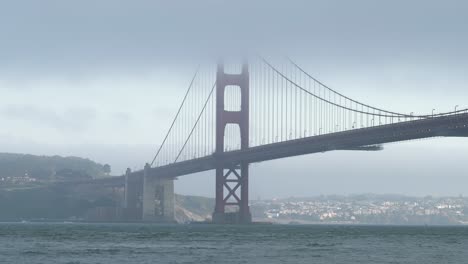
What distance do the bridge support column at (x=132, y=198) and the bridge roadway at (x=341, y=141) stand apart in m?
22.9

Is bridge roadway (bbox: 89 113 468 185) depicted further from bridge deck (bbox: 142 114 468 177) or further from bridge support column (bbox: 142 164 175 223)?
bridge support column (bbox: 142 164 175 223)

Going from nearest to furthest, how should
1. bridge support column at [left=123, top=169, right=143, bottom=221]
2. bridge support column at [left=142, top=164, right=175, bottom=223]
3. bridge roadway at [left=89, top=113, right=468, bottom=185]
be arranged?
bridge roadway at [left=89, top=113, right=468, bottom=185]
bridge support column at [left=142, top=164, right=175, bottom=223]
bridge support column at [left=123, top=169, right=143, bottom=221]

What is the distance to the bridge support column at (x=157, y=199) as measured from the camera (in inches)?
5566

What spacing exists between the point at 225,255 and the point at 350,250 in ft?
31.8

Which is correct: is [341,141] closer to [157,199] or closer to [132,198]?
[157,199]

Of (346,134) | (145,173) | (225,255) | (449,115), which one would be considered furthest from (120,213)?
(225,255)

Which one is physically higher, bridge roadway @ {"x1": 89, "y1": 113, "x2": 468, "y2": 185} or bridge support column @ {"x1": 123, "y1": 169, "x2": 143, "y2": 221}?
bridge roadway @ {"x1": 89, "y1": 113, "x2": 468, "y2": 185}

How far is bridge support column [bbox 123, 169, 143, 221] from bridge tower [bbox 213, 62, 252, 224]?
108ft

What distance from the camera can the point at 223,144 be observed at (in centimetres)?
11819

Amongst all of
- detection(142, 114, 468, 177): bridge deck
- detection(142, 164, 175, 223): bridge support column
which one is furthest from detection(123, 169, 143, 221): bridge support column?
detection(142, 114, 468, 177): bridge deck

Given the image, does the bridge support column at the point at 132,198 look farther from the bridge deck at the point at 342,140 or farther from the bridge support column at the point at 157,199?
the bridge deck at the point at 342,140

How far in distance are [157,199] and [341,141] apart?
53165 millimetres

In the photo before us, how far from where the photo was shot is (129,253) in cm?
5706

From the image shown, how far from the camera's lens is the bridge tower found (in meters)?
116
